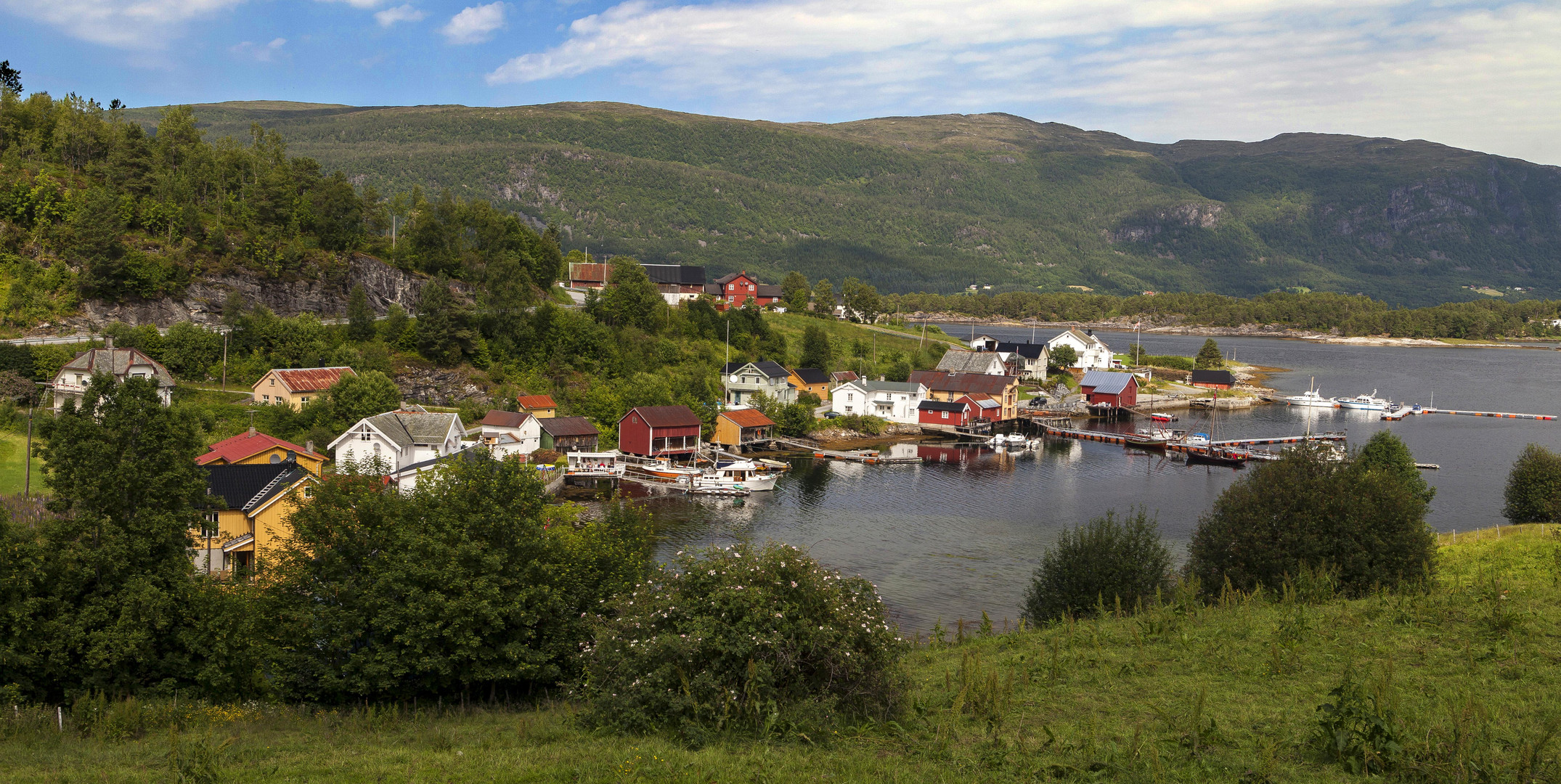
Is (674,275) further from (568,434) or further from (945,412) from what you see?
(568,434)

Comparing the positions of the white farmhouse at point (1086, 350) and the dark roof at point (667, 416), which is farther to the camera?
the white farmhouse at point (1086, 350)

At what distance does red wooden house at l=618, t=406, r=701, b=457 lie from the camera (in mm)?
43875

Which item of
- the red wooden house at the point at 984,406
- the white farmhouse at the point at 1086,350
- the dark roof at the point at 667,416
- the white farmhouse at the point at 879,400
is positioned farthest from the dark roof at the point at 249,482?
the white farmhouse at the point at 1086,350

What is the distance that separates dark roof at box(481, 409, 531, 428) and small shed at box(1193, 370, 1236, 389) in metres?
59.3

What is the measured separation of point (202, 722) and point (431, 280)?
42970mm

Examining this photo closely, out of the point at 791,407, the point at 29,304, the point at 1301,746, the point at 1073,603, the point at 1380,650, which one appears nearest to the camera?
the point at 1301,746

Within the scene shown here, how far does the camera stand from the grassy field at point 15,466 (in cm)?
2530

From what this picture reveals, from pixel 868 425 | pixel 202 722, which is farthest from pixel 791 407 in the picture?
pixel 202 722

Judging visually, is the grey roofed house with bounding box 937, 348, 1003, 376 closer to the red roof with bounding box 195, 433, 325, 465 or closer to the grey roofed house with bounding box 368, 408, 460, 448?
the grey roofed house with bounding box 368, 408, 460, 448

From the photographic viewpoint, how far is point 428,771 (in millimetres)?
8016

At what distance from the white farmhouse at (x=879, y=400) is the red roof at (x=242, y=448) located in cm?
3467

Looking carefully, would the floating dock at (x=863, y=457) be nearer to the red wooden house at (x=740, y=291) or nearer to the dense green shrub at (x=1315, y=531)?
the dense green shrub at (x=1315, y=531)

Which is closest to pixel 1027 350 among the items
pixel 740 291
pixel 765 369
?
pixel 740 291

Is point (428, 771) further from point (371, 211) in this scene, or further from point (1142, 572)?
point (371, 211)
